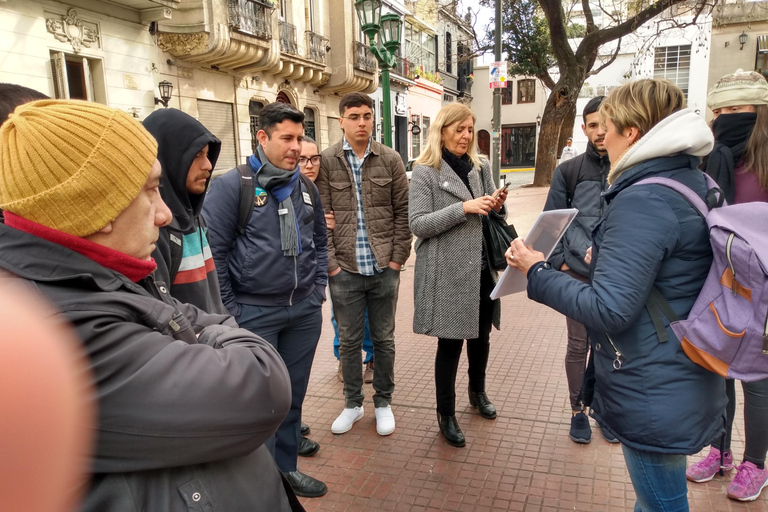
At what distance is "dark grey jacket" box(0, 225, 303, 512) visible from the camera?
956 millimetres

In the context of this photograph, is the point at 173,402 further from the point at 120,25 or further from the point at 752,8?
the point at 752,8

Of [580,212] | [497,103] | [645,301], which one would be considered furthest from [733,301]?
[497,103]

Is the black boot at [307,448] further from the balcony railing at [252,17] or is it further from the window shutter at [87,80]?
the balcony railing at [252,17]

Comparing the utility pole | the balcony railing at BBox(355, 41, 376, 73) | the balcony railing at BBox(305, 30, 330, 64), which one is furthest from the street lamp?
the balcony railing at BBox(355, 41, 376, 73)

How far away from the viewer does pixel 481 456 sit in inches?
131

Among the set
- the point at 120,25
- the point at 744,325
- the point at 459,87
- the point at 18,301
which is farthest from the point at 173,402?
the point at 459,87

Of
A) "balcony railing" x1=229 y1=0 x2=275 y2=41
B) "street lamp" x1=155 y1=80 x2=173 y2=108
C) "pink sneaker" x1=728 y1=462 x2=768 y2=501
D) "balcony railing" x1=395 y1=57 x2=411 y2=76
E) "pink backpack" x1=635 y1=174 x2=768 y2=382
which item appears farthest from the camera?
"balcony railing" x1=395 y1=57 x2=411 y2=76

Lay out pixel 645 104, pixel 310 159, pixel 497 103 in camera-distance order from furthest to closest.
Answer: pixel 497 103 < pixel 310 159 < pixel 645 104

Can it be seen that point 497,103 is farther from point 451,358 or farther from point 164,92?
point 451,358

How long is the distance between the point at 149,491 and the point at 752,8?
31645mm

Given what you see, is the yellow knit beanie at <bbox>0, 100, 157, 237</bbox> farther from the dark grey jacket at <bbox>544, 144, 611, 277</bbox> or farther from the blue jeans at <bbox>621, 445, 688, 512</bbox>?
the dark grey jacket at <bbox>544, 144, 611, 277</bbox>

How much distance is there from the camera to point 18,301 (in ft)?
2.67

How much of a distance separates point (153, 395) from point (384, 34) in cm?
933

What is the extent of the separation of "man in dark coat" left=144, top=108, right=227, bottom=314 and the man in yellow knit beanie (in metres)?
1.03
